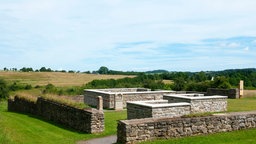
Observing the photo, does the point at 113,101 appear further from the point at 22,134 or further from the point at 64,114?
the point at 22,134

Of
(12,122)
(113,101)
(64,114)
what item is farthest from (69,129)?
(113,101)

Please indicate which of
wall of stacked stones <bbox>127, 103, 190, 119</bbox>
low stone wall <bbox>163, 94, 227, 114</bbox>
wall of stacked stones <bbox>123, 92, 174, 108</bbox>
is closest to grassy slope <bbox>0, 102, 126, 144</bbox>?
wall of stacked stones <bbox>127, 103, 190, 119</bbox>

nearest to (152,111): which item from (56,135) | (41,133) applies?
(56,135)

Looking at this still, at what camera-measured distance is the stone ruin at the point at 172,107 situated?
15070 mm

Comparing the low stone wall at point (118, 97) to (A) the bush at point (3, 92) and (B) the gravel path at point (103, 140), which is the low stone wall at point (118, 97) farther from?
(A) the bush at point (3, 92)

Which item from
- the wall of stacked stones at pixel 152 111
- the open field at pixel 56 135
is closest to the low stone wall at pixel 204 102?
the wall of stacked stones at pixel 152 111

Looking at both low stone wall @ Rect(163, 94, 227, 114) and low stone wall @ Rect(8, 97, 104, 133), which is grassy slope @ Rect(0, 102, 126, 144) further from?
low stone wall @ Rect(163, 94, 227, 114)

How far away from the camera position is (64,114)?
16.0 metres

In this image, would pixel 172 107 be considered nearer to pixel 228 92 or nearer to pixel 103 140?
pixel 103 140

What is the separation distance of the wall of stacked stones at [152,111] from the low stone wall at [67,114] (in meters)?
2.14

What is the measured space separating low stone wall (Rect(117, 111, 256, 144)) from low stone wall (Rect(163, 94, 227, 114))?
5554 millimetres

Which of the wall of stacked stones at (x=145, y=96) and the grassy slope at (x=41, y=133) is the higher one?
the wall of stacked stones at (x=145, y=96)

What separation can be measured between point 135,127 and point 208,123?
257cm

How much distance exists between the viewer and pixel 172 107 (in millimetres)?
15602
